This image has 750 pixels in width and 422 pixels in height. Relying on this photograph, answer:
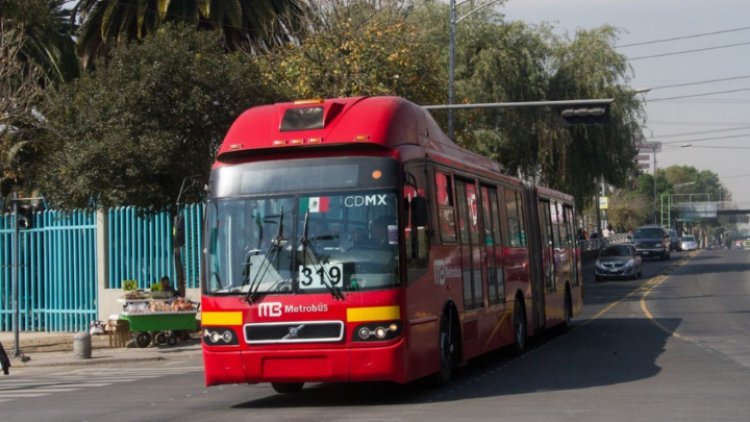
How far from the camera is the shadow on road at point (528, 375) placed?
14.5 m

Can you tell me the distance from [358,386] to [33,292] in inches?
742

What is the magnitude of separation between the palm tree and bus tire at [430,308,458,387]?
21.6 meters

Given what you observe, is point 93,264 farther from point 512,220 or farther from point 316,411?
point 316,411

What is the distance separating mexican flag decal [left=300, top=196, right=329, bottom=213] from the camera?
13.4 m

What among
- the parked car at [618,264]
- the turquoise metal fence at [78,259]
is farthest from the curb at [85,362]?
the parked car at [618,264]

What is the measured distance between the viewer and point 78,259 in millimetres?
31750

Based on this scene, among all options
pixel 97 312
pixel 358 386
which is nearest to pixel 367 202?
pixel 358 386

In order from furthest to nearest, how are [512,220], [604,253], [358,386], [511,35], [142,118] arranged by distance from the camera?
1. [604,253]
2. [511,35]
3. [142,118]
4. [512,220]
5. [358,386]

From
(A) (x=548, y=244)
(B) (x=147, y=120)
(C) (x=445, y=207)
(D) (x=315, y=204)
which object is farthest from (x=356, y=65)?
(D) (x=315, y=204)

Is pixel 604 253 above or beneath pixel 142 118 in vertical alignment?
beneath

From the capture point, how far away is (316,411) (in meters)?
13.2

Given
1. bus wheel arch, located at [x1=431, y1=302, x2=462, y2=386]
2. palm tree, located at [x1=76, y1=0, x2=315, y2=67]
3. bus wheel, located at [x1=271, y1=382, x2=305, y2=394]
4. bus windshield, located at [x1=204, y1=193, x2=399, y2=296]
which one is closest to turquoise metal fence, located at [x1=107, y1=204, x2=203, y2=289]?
palm tree, located at [x1=76, y1=0, x2=315, y2=67]

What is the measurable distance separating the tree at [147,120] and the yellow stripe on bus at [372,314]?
1315 centimetres

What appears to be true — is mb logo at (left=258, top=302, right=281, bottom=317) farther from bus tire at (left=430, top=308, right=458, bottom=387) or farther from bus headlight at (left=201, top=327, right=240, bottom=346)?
bus tire at (left=430, top=308, right=458, bottom=387)
